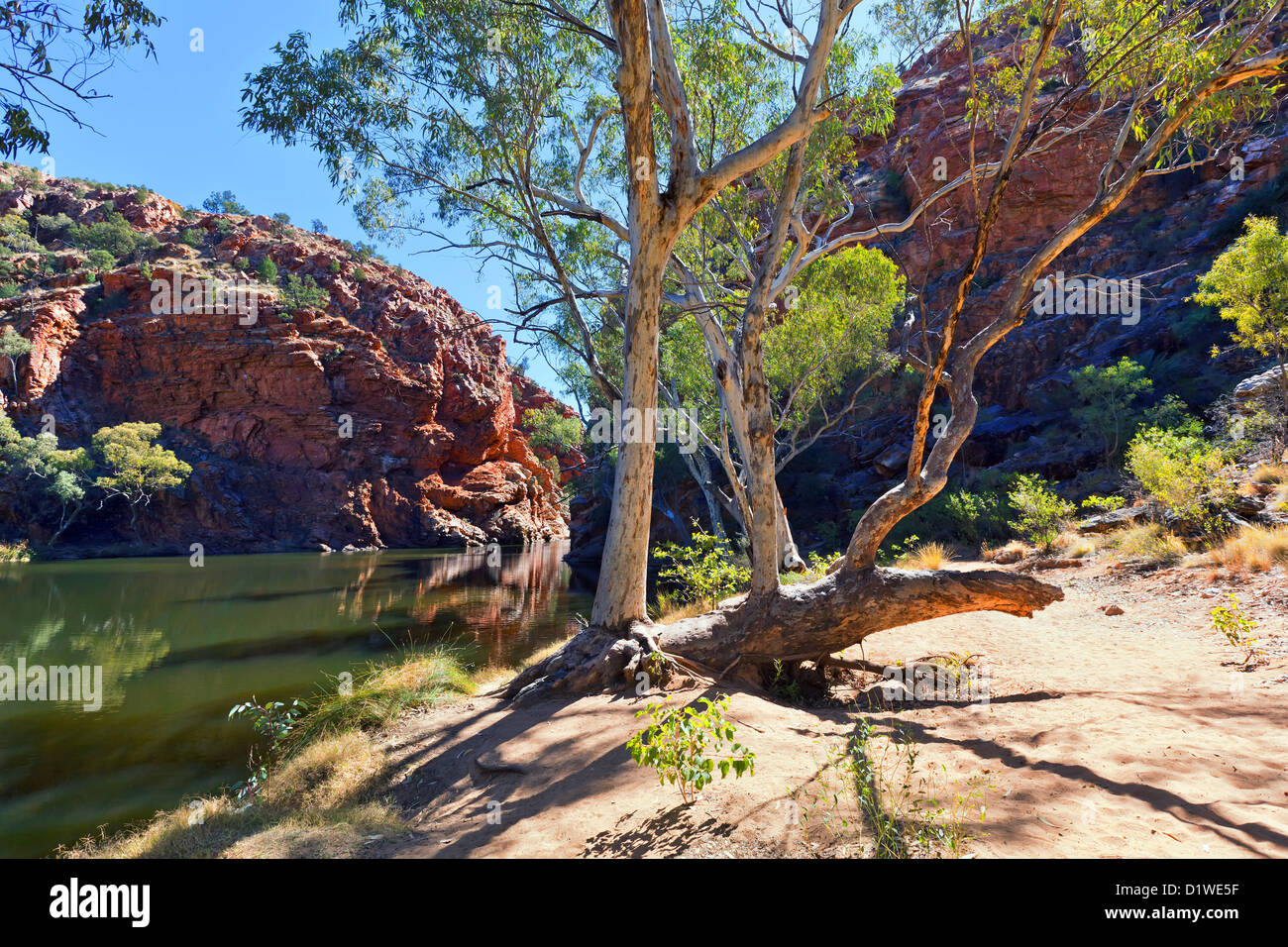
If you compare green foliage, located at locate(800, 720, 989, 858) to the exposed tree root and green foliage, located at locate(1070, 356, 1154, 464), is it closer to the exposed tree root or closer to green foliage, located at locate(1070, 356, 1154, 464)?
the exposed tree root

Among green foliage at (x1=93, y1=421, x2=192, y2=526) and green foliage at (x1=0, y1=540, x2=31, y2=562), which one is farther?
green foliage at (x1=93, y1=421, x2=192, y2=526)

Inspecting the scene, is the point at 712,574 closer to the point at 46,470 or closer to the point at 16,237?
the point at 46,470

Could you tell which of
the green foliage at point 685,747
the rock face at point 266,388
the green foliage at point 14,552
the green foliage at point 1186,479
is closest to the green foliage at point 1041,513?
the green foliage at point 1186,479

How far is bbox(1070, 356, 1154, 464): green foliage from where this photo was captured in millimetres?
16688

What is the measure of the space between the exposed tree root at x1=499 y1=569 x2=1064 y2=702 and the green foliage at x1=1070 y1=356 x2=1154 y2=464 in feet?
49.5

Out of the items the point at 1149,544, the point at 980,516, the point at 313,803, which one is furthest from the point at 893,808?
the point at 980,516

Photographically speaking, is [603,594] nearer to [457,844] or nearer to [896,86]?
[457,844]

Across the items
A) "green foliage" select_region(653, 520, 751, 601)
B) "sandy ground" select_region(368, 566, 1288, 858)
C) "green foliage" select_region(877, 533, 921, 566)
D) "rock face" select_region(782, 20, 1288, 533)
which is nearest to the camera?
"sandy ground" select_region(368, 566, 1288, 858)

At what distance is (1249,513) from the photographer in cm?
779

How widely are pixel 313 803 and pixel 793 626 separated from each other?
382cm

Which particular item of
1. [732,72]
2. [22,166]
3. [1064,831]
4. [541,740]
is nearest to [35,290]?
[22,166]

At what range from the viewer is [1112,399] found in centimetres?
1697

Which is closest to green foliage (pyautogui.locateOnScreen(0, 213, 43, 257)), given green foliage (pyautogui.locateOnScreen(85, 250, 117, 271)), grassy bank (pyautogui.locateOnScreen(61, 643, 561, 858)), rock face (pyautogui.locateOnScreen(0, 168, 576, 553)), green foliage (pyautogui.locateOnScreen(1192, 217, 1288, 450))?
rock face (pyautogui.locateOnScreen(0, 168, 576, 553))

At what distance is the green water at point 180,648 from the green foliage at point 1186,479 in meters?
10.1
